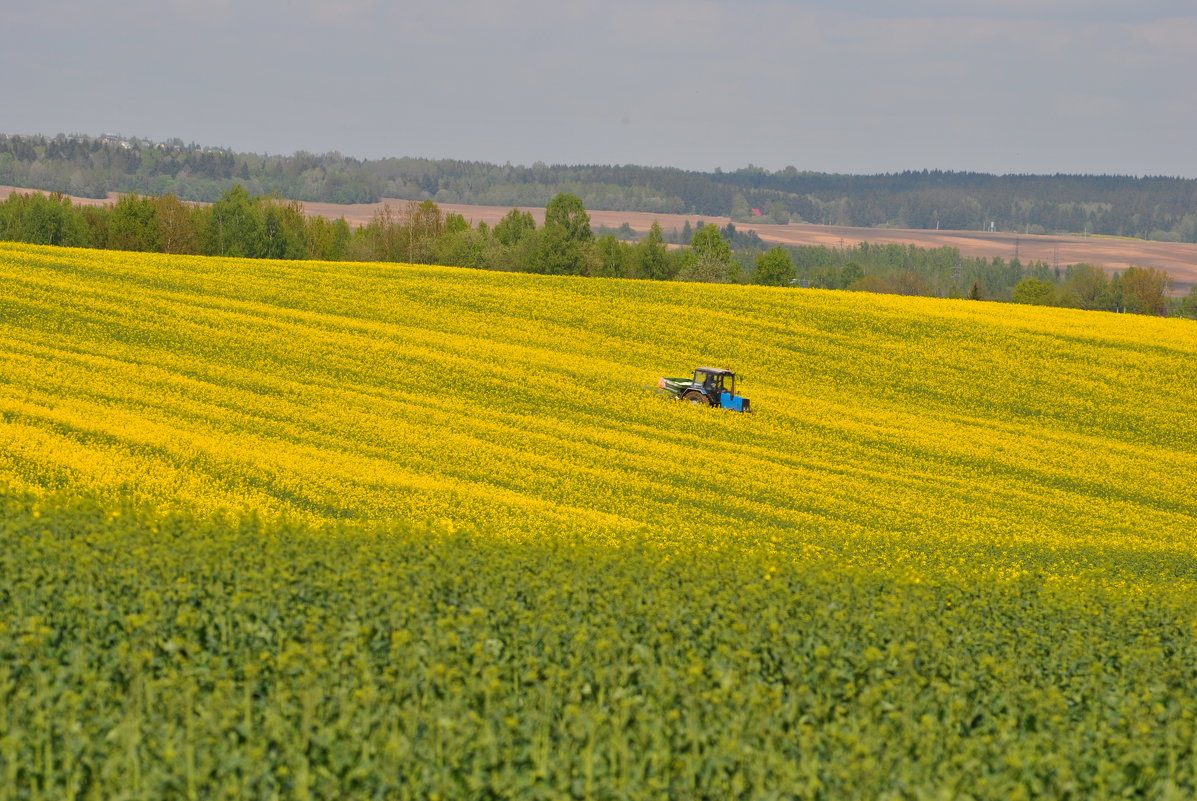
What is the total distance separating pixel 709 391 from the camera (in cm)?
4294

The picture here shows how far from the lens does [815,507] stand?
31.8 m

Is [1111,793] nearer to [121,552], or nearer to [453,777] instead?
[453,777]

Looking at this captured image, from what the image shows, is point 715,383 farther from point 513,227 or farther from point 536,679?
point 513,227

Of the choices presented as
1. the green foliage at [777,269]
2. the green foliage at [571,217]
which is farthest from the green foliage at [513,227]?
the green foliage at [777,269]

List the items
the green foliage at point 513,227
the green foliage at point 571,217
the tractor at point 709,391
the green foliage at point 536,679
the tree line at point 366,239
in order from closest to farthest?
the green foliage at point 536,679 < the tractor at point 709,391 < the tree line at point 366,239 < the green foliage at point 571,217 < the green foliage at point 513,227

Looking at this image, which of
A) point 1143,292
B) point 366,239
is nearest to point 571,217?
point 366,239

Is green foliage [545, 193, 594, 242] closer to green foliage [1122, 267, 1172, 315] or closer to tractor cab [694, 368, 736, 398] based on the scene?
tractor cab [694, 368, 736, 398]

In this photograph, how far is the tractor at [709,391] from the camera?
42.4m

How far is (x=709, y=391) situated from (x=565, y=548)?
21518 mm

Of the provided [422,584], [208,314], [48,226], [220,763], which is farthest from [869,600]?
[48,226]

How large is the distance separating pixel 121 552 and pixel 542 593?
19.0 feet

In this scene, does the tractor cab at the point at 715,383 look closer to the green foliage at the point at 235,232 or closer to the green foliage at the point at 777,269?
the green foliage at the point at 235,232

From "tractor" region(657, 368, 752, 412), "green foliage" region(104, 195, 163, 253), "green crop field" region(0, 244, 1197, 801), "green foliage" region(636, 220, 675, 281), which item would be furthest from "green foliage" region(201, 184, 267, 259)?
"tractor" region(657, 368, 752, 412)

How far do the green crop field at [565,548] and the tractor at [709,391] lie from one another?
102cm
